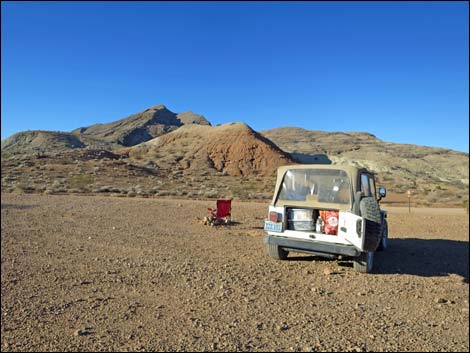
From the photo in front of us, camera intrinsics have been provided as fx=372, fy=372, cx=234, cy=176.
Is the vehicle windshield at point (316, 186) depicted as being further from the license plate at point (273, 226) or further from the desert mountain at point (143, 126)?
the desert mountain at point (143, 126)

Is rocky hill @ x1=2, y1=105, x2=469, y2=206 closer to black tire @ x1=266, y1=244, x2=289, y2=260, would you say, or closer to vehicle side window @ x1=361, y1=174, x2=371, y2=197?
black tire @ x1=266, y1=244, x2=289, y2=260

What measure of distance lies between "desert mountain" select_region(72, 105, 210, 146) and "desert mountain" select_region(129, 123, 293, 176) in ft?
93.0

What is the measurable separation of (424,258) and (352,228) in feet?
9.85

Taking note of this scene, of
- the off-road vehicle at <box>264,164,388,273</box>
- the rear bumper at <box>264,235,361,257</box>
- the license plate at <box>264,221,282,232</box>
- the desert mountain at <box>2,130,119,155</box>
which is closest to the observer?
the off-road vehicle at <box>264,164,388,273</box>

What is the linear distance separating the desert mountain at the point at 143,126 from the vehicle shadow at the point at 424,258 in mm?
80157

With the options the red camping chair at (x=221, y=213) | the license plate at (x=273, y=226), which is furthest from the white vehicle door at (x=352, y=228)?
the red camping chair at (x=221, y=213)

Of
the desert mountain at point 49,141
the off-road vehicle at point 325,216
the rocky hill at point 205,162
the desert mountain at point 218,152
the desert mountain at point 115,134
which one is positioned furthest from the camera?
the desert mountain at point 115,134

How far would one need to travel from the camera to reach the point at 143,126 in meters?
106

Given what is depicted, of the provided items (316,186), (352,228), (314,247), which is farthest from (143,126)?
(352,228)

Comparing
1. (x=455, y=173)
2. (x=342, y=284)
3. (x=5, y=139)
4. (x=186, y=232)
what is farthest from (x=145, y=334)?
(x=5, y=139)

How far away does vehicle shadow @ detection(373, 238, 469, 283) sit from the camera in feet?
21.7

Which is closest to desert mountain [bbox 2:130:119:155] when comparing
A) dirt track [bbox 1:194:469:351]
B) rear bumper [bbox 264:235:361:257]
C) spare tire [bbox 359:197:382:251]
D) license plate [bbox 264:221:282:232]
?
dirt track [bbox 1:194:469:351]

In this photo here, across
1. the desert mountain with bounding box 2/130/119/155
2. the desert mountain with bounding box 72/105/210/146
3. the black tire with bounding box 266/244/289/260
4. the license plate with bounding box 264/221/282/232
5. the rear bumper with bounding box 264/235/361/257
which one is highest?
the desert mountain with bounding box 72/105/210/146

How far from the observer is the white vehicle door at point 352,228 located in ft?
18.3
